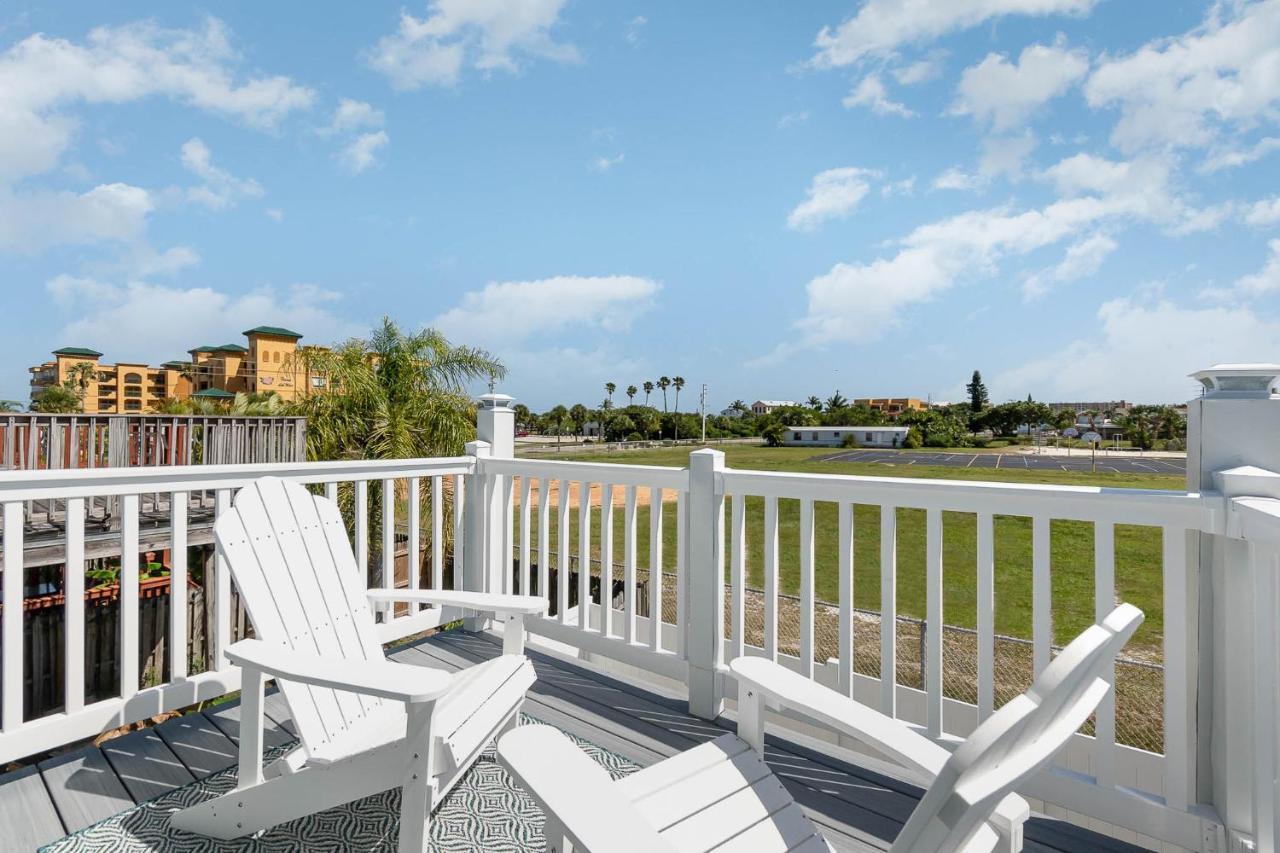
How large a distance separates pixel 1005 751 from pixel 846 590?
1643 mm

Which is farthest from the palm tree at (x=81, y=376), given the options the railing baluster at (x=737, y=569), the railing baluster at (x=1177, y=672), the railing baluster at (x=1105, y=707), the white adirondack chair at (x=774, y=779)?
the railing baluster at (x=1177, y=672)

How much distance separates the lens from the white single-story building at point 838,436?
1542 inches

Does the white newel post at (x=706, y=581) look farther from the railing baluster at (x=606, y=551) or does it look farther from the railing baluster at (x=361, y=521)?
the railing baluster at (x=361, y=521)

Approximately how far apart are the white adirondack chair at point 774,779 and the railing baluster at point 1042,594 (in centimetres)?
96

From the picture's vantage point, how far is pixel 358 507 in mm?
3318

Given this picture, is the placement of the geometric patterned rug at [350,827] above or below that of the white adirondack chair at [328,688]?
below

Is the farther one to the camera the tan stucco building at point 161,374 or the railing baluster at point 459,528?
the tan stucco building at point 161,374

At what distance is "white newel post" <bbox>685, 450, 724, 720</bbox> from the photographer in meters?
2.84

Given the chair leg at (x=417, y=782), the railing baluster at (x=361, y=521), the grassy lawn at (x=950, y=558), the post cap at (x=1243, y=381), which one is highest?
the post cap at (x=1243, y=381)

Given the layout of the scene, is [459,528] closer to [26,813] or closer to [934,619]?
[26,813]

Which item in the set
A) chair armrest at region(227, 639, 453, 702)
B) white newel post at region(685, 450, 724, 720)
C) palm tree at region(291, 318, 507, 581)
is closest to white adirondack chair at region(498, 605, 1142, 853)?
chair armrest at region(227, 639, 453, 702)

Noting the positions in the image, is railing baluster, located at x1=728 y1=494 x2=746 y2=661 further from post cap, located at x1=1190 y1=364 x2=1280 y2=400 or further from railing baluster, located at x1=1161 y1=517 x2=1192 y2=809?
post cap, located at x1=1190 y1=364 x2=1280 y2=400

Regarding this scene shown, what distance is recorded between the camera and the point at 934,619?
233 cm

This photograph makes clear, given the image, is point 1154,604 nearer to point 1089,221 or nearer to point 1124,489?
point 1089,221
